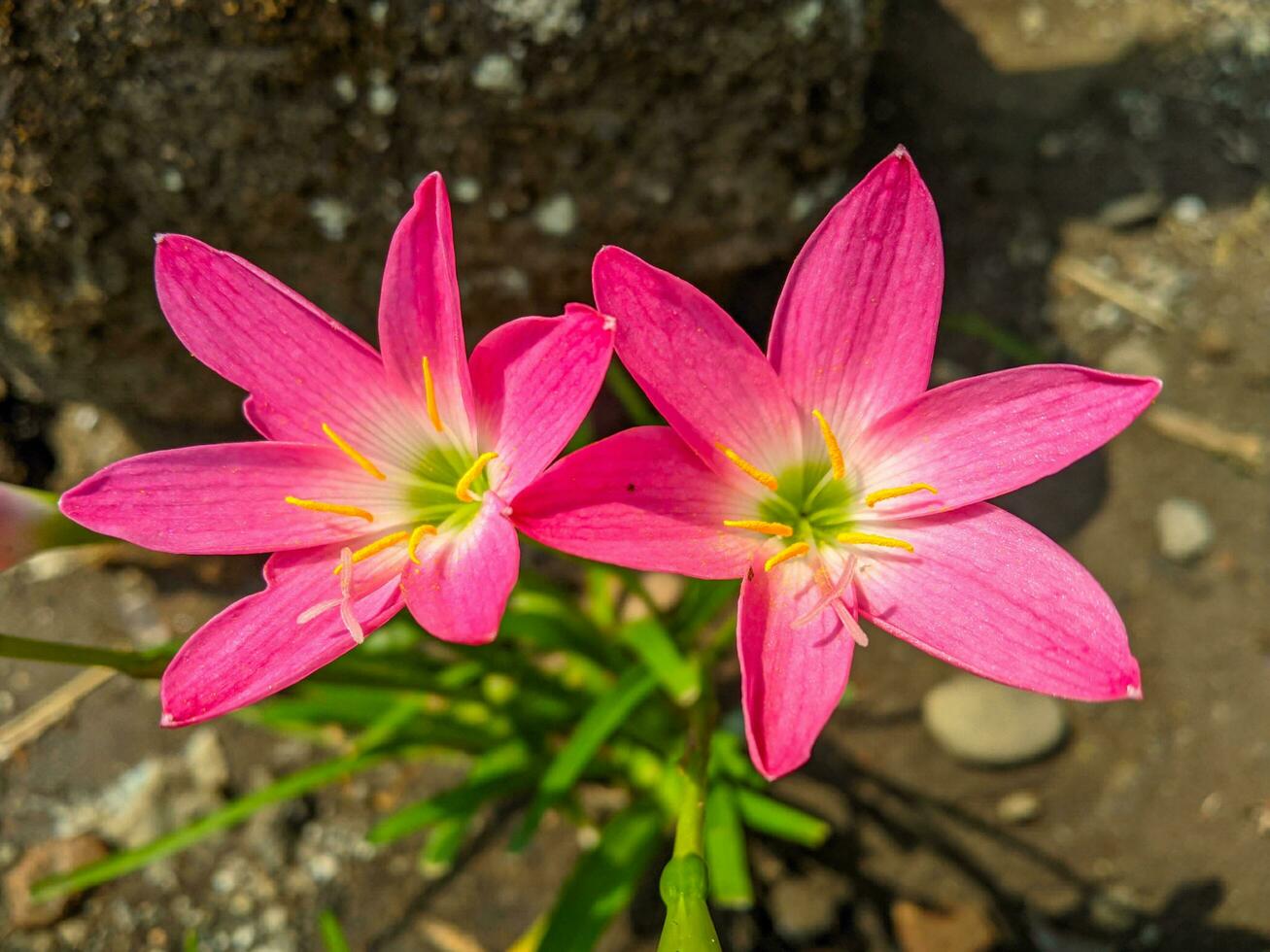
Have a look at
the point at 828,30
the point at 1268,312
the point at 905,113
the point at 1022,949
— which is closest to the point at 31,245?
the point at 828,30

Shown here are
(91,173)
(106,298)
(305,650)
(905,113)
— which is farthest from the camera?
(905,113)

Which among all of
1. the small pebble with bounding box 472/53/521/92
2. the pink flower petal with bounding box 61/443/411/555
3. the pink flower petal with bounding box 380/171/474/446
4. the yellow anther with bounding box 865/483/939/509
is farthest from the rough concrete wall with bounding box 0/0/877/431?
the yellow anther with bounding box 865/483/939/509

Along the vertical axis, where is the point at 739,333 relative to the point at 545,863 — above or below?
above

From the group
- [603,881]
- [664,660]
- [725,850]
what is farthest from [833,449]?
[603,881]

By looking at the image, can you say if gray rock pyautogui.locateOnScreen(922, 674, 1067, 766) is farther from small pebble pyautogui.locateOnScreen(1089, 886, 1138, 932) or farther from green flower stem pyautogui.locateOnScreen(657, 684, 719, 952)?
green flower stem pyautogui.locateOnScreen(657, 684, 719, 952)

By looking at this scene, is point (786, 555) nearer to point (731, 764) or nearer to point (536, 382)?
point (536, 382)

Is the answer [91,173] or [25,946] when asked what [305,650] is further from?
[25,946]
